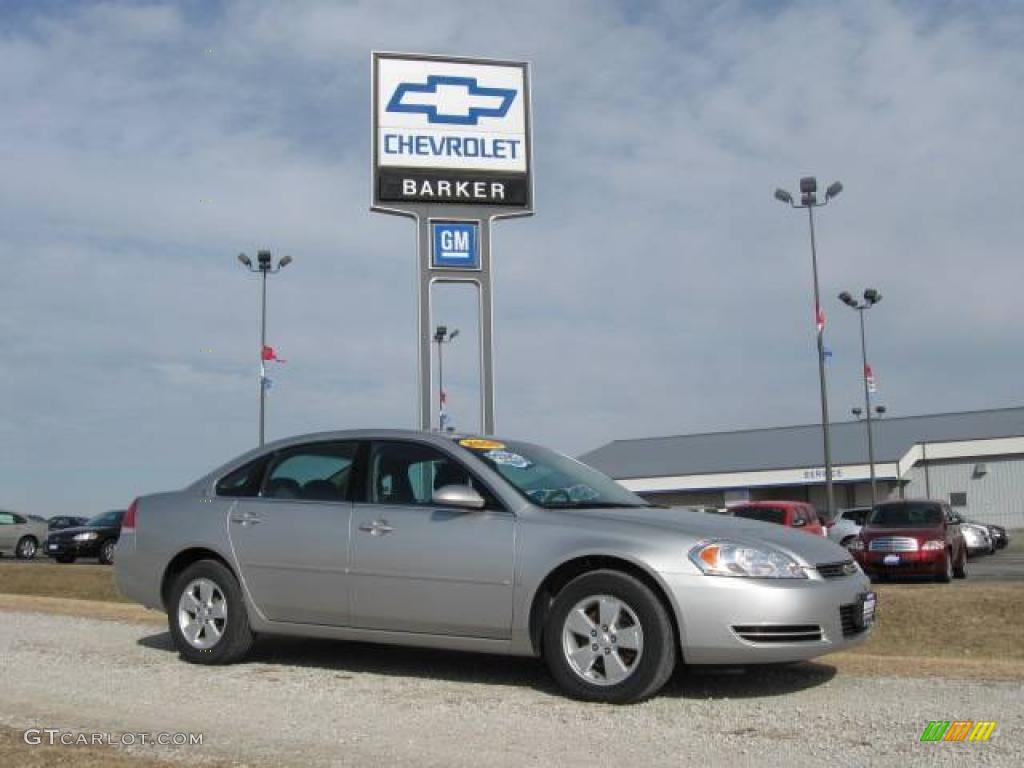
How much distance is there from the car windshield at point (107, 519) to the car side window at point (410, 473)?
2482cm

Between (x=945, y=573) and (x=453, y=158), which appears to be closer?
(x=453, y=158)

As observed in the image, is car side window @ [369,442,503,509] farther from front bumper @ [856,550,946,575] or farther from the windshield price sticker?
front bumper @ [856,550,946,575]

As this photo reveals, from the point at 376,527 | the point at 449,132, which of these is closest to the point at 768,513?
the point at 449,132

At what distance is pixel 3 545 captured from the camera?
33.9 meters

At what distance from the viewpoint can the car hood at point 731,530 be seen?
6.04 metres

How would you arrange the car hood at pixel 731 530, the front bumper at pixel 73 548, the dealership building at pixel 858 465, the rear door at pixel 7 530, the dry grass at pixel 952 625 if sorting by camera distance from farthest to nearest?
the dealership building at pixel 858 465 → the rear door at pixel 7 530 → the front bumper at pixel 73 548 → the dry grass at pixel 952 625 → the car hood at pixel 731 530

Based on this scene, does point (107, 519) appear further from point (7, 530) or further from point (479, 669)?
point (479, 669)

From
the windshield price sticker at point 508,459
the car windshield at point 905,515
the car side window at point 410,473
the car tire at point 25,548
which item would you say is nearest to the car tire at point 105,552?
the car tire at point 25,548

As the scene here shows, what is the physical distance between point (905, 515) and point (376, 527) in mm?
15366

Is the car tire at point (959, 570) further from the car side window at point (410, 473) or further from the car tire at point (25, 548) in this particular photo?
the car tire at point (25, 548)

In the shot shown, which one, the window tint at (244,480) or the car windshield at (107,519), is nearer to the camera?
the window tint at (244,480)

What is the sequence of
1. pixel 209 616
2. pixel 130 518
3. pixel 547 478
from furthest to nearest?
1. pixel 130 518
2. pixel 209 616
3. pixel 547 478

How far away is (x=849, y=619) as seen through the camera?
6129mm

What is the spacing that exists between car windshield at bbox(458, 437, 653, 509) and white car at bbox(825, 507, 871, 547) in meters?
19.8
